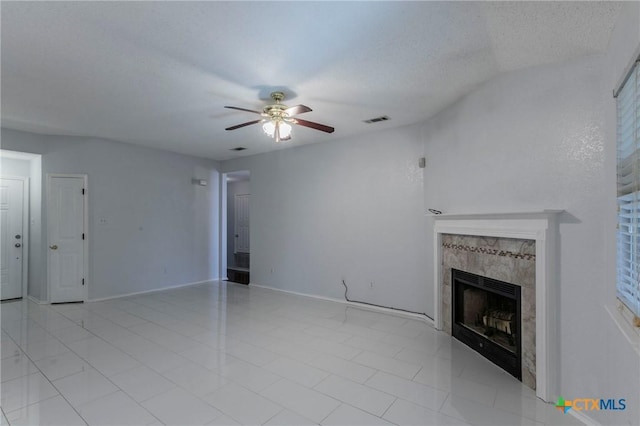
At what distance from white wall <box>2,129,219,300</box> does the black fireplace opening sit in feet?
17.4

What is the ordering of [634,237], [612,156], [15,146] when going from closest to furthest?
[634,237] → [612,156] → [15,146]

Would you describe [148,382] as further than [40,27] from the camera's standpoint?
Yes

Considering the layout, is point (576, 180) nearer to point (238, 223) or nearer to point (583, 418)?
point (583, 418)

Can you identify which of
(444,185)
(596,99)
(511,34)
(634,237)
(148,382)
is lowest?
(148,382)

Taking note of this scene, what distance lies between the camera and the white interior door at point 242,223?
29.1ft

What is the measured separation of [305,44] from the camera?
7.72 feet

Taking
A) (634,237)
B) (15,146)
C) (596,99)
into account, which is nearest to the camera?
(634,237)

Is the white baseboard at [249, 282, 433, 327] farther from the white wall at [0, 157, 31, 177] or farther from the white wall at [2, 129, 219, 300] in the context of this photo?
the white wall at [0, 157, 31, 177]

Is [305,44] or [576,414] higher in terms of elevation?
[305,44]

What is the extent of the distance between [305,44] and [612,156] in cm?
225

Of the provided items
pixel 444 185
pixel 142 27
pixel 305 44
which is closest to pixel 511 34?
pixel 305 44

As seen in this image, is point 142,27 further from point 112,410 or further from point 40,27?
point 112,410

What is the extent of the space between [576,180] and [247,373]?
122 inches

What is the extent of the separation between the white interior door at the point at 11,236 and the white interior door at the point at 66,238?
0.97 m
